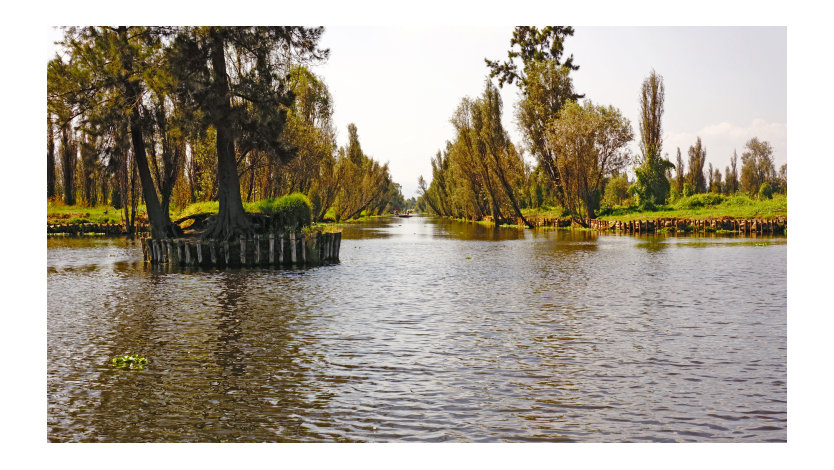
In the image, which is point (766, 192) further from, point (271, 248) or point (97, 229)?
point (97, 229)

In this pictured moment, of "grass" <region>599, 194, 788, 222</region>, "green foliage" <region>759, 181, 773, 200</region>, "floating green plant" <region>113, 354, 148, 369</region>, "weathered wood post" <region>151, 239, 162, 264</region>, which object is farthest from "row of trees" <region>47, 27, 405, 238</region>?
"green foliage" <region>759, 181, 773, 200</region>

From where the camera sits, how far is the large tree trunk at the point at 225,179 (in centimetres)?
2809

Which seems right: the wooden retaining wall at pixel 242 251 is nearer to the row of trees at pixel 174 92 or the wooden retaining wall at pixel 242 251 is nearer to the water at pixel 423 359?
the row of trees at pixel 174 92

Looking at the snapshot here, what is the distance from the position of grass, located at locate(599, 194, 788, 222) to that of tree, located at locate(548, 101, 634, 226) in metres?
3.90

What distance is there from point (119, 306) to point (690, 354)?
→ 13392 millimetres

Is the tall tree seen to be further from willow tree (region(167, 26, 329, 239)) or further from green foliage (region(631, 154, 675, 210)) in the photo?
willow tree (region(167, 26, 329, 239))

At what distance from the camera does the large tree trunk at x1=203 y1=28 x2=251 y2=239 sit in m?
Answer: 28.1

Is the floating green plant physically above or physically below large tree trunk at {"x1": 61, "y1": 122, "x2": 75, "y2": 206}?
below

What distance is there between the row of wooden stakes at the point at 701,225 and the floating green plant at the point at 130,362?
46.8 m

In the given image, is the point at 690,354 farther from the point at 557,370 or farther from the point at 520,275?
the point at 520,275

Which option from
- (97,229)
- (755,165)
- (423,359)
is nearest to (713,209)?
(755,165)

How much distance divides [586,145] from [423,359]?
5118 centimetres

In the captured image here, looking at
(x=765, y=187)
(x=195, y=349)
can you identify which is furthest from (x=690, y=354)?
(x=765, y=187)

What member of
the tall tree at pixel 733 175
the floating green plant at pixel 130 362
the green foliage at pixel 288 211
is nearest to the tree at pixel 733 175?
the tall tree at pixel 733 175
